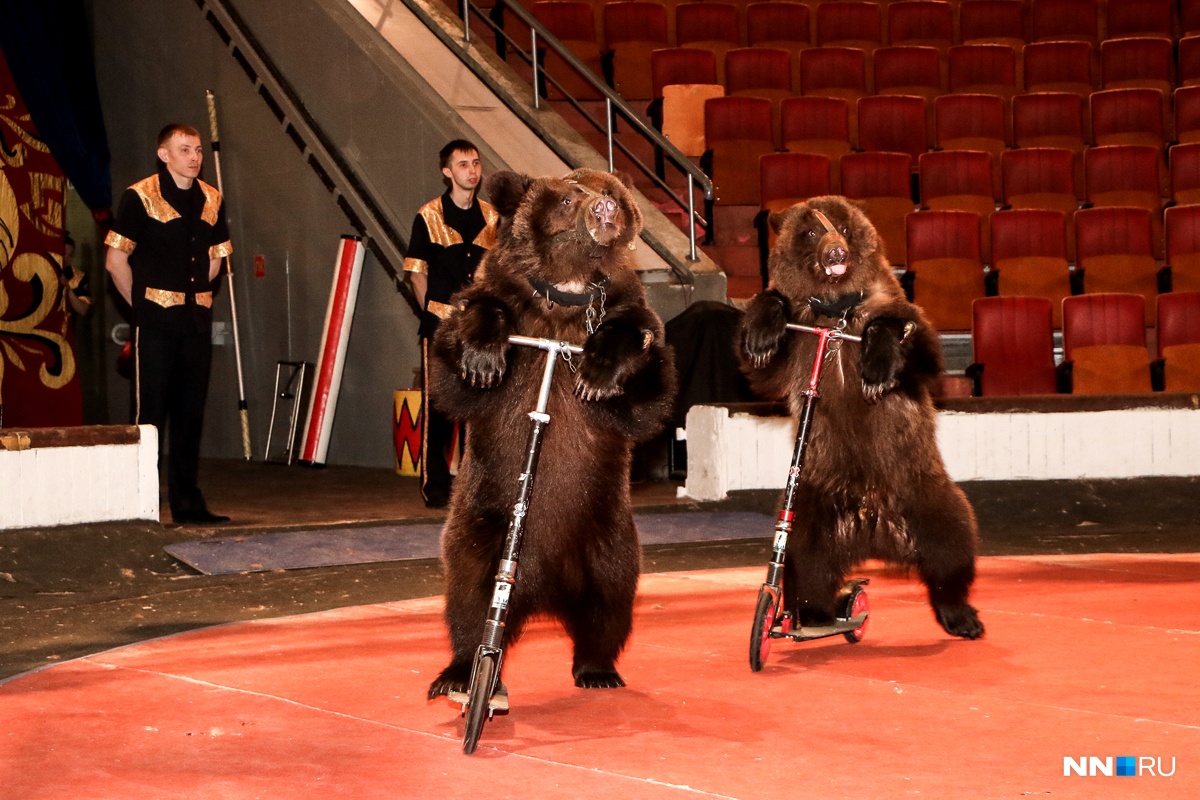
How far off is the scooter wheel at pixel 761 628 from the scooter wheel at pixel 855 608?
16.0 inches

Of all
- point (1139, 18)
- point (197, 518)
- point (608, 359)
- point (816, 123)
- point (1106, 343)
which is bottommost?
point (197, 518)

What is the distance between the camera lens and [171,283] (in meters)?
6.45

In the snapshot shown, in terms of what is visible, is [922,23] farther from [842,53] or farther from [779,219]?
[779,219]

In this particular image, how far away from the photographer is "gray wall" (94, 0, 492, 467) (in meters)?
9.39

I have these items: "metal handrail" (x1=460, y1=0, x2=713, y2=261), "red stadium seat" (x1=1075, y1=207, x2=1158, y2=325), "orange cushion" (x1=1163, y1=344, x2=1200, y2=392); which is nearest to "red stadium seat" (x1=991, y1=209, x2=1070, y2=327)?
"red stadium seat" (x1=1075, y1=207, x2=1158, y2=325)

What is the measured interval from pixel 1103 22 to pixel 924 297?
15.2ft

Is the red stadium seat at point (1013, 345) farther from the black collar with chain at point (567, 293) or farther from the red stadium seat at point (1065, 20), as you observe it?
the black collar with chain at point (567, 293)

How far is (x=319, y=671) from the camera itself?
4125 millimetres

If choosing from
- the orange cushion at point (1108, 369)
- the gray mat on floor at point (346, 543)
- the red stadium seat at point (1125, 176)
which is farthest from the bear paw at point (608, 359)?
the red stadium seat at point (1125, 176)

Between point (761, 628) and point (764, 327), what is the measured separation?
0.84 meters

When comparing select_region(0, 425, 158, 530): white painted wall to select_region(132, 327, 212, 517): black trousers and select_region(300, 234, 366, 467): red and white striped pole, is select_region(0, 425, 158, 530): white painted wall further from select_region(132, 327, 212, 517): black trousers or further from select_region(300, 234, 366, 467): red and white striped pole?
select_region(300, 234, 366, 467): red and white striped pole

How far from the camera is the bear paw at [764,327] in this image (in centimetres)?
413

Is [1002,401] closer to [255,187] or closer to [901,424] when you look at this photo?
[901,424]

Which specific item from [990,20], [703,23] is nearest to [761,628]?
[703,23]
